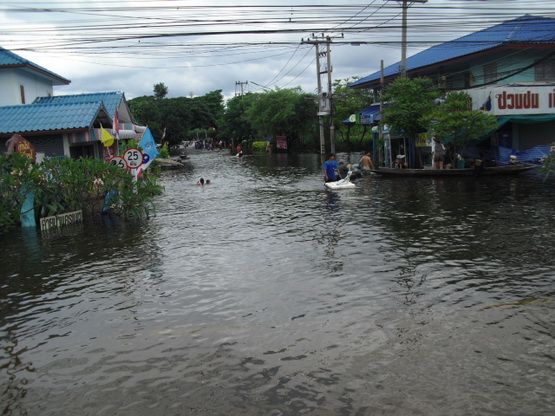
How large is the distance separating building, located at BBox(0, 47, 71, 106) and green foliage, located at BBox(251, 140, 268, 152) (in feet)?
142

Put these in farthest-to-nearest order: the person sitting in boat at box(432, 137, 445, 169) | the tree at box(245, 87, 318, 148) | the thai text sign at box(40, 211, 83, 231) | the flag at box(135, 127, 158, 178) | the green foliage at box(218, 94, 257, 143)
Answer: the green foliage at box(218, 94, 257, 143)
the tree at box(245, 87, 318, 148)
the person sitting in boat at box(432, 137, 445, 169)
the flag at box(135, 127, 158, 178)
the thai text sign at box(40, 211, 83, 231)

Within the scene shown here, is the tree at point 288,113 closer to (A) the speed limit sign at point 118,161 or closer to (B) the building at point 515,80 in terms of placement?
(B) the building at point 515,80

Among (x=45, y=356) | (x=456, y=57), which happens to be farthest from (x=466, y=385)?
(x=456, y=57)

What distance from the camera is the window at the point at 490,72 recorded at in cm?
2986

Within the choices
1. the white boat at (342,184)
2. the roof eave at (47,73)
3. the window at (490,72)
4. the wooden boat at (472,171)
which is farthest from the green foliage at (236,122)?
the white boat at (342,184)

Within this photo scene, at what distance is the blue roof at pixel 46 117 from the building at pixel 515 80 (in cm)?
1852

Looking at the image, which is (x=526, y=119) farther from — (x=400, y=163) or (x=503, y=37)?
(x=400, y=163)

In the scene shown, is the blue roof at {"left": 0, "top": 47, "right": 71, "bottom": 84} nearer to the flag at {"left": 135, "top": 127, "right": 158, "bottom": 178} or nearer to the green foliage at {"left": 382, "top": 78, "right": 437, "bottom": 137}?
the flag at {"left": 135, "top": 127, "right": 158, "bottom": 178}

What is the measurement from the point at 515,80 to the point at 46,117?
24.3 metres

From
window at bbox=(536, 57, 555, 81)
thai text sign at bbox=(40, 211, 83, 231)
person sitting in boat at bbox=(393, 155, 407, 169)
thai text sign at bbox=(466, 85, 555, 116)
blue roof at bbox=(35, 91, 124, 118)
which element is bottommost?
thai text sign at bbox=(40, 211, 83, 231)

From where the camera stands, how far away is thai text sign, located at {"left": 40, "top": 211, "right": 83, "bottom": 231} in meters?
16.7

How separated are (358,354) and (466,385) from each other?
53.4 inches

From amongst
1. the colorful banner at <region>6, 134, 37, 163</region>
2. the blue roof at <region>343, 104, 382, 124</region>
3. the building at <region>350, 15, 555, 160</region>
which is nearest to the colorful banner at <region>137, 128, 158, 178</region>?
the colorful banner at <region>6, 134, 37, 163</region>

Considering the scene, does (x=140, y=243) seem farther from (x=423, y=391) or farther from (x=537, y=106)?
(x=537, y=106)
